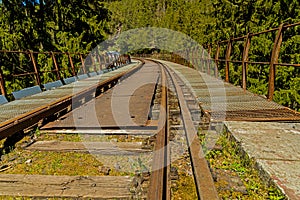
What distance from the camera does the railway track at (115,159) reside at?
206 centimetres

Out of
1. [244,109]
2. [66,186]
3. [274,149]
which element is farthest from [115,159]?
[244,109]

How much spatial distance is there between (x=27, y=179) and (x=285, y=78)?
33.4ft

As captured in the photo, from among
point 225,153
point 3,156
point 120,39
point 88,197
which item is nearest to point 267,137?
point 225,153

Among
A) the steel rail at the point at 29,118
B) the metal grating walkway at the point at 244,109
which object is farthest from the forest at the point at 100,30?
the metal grating walkway at the point at 244,109

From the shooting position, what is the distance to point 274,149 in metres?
2.47

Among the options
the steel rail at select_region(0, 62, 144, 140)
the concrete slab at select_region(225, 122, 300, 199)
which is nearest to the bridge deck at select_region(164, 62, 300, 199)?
the concrete slab at select_region(225, 122, 300, 199)

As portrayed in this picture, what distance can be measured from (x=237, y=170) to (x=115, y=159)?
4.18ft

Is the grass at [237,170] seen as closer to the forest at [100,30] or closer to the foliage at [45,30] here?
the forest at [100,30]

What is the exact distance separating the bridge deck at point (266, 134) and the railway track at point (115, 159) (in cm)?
46

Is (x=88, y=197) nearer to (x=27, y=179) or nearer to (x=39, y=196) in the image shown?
(x=39, y=196)

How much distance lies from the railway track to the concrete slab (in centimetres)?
48

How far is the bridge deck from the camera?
2004mm

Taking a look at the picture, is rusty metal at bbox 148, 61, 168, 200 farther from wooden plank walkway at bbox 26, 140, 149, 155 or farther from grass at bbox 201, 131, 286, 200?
grass at bbox 201, 131, 286, 200

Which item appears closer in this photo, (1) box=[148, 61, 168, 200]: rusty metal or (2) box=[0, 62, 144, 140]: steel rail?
(1) box=[148, 61, 168, 200]: rusty metal
